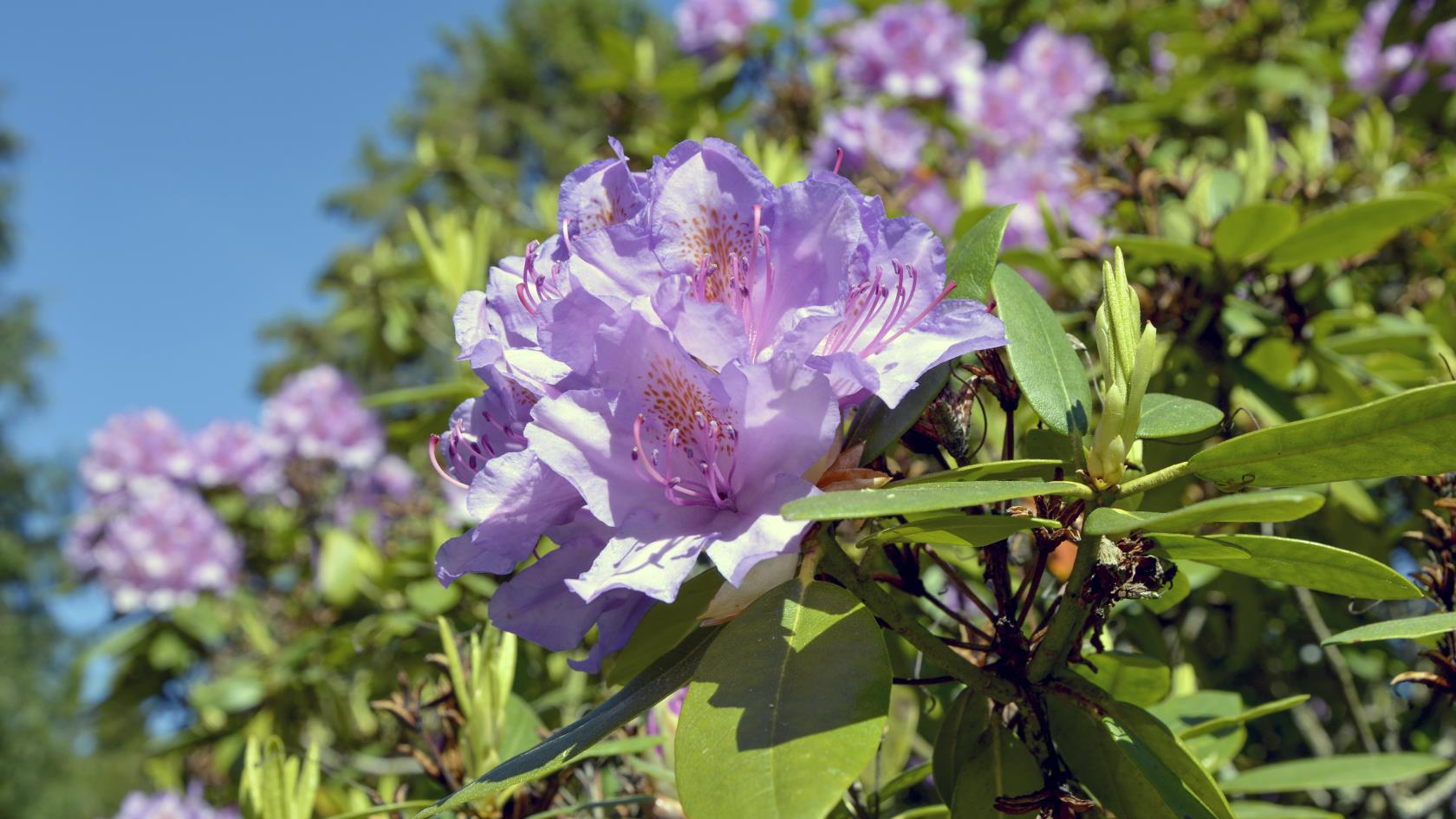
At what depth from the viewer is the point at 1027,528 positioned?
762mm

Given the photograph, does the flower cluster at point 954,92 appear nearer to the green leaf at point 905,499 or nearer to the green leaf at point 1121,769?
the green leaf at point 1121,769

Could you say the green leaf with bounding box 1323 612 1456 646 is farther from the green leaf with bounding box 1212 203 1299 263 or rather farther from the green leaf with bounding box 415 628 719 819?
the green leaf with bounding box 1212 203 1299 263

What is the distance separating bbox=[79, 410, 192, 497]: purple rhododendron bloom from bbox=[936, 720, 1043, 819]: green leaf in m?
3.80

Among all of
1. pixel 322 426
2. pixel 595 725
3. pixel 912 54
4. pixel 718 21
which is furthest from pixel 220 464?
pixel 595 725

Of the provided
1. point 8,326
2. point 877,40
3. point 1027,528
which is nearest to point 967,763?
point 1027,528

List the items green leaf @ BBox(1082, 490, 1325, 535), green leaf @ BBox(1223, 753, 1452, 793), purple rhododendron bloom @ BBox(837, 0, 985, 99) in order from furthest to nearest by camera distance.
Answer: purple rhododendron bloom @ BBox(837, 0, 985, 99) < green leaf @ BBox(1223, 753, 1452, 793) < green leaf @ BBox(1082, 490, 1325, 535)

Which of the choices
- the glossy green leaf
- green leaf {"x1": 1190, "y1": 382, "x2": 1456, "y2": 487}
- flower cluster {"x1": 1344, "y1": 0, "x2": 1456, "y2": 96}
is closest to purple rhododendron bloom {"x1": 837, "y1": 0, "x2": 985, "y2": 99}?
flower cluster {"x1": 1344, "y1": 0, "x2": 1456, "y2": 96}

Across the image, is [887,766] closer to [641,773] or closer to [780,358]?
[641,773]

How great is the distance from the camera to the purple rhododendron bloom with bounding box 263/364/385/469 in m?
3.96

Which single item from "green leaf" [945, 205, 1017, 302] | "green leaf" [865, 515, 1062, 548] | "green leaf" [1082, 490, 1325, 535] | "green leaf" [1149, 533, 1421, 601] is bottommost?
"green leaf" [1149, 533, 1421, 601]

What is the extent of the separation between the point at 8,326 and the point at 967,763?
26062 mm

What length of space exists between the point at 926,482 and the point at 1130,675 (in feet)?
1.37

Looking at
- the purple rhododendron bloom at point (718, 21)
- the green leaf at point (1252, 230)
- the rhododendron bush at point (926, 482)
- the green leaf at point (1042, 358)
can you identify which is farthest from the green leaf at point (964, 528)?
the purple rhododendron bloom at point (718, 21)

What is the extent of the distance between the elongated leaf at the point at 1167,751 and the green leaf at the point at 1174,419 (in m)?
0.21
